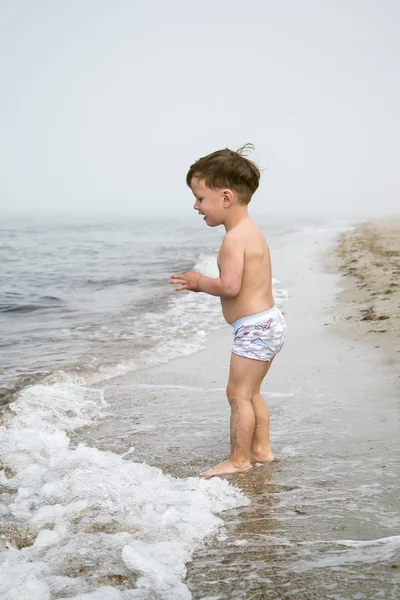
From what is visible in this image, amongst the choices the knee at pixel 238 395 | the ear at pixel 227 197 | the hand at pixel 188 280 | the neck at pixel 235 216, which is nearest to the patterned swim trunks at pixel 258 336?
the knee at pixel 238 395

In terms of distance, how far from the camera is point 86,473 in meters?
3.18

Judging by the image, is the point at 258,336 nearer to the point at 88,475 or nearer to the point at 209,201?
the point at 209,201

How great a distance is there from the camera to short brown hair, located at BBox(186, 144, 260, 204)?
3.39m

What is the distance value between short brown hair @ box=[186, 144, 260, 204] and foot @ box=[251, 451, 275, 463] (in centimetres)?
133

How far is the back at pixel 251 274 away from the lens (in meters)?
3.41

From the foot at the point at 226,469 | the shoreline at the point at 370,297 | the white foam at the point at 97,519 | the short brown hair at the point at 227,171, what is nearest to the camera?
the white foam at the point at 97,519

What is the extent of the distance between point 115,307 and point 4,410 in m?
4.82

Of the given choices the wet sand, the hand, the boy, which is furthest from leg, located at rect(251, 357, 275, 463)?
the hand

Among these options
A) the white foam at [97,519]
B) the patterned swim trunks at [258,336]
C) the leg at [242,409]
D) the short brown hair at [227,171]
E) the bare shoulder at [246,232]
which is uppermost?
the short brown hair at [227,171]

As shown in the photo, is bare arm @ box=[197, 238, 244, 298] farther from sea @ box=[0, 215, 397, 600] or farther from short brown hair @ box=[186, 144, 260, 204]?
sea @ box=[0, 215, 397, 600]

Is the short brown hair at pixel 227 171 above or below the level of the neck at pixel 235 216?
above

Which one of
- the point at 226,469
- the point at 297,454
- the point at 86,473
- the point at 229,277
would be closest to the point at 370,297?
the point at 297,454

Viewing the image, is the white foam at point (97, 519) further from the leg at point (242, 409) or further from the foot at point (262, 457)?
the foot at point (262, 457)

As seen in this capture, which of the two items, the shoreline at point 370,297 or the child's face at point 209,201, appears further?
the shoreline at point 370,297
